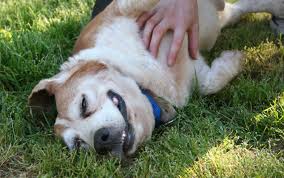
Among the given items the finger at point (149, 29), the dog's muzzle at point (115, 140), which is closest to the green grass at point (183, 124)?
the dog's muzzle at point (115, 140)

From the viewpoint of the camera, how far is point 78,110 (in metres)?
2.95

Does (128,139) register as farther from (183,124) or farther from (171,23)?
(171,23)

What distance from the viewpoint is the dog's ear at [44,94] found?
10.4ft

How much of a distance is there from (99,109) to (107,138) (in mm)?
187

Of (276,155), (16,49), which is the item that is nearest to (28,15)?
(16,49)

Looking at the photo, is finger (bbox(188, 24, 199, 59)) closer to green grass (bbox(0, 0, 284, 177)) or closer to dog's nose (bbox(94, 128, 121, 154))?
green grass (bbox(0, 0, 284, 177))

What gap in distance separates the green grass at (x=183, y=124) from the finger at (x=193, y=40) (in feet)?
0.91

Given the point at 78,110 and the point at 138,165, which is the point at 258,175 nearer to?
the point at 138,165

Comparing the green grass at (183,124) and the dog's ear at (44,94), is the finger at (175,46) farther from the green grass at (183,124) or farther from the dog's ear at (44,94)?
the dog's ear at (44,94)

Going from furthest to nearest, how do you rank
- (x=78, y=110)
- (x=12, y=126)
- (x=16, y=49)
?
(x=16, y=49), (x=12, y=126), (x=78, y=110)

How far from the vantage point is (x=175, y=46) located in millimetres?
3248

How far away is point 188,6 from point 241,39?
0.79 m

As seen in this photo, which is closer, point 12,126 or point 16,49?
point 12,126

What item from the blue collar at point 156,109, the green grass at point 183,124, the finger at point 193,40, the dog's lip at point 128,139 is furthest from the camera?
the finger at point 193,40
